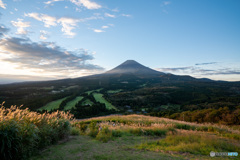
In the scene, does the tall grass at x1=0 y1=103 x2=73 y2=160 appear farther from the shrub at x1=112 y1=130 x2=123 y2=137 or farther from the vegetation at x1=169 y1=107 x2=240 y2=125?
the vegetation at x1=169 y1=107 x2=240 y2=125

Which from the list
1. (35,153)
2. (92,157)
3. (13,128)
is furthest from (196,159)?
(13,128)

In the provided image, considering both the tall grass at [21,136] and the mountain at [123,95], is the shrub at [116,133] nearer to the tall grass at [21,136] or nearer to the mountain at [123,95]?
the tall grass at [21,136]

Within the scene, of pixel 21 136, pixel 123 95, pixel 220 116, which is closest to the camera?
pixel 21 136

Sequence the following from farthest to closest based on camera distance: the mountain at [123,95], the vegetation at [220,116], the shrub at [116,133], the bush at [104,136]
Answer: the mountain at [123,95], the vegetation at [220,116], the shrub at [116,133], the bush at [104,136]

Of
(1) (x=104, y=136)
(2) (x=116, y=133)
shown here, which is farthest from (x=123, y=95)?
(1) (x=104, y=136)

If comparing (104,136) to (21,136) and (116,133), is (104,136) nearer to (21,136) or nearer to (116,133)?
(116,133)

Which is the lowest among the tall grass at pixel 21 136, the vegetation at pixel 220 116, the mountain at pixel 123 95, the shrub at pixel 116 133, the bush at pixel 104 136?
the mountain at pixel 123 95

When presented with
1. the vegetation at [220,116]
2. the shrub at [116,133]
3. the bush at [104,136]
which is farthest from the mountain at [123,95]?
the bush at [104,136]

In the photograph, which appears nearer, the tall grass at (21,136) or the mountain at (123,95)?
the tall grass at (21,136)

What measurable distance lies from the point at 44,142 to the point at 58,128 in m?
1.13

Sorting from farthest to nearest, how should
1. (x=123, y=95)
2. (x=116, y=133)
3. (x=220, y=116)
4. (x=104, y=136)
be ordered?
(x=123, y=95) < (x=220, y=116) < (x=116, y=133) < (x=104, y=136)

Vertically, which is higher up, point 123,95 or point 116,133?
point 116,133

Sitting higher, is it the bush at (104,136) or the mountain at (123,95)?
the bush at (104,136)

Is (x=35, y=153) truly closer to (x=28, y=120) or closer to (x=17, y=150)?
(x=17, y=150)
